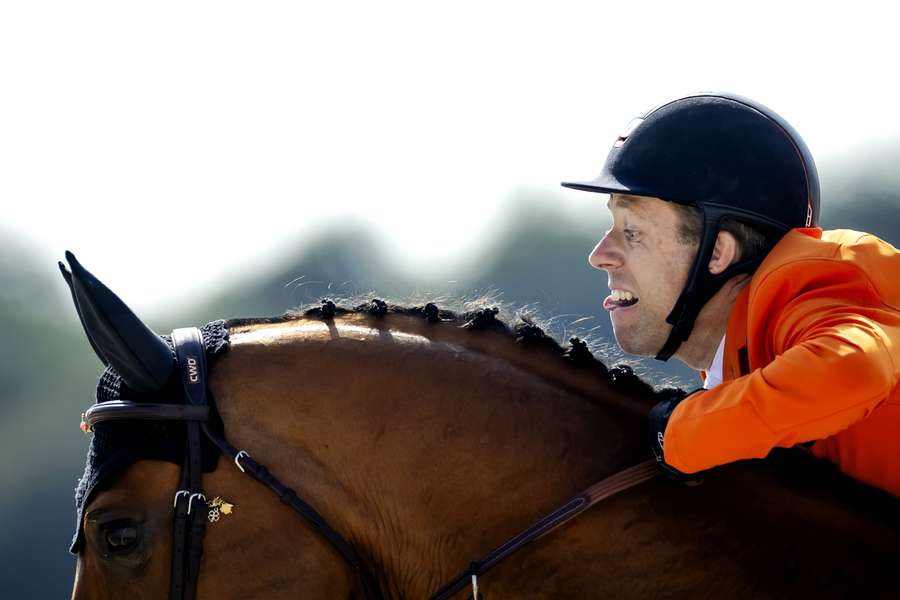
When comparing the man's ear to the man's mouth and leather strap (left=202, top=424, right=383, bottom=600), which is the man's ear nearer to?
the man's mouth

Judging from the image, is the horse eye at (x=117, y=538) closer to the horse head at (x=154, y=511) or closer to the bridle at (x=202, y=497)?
the horse head at (x=154, y=511)

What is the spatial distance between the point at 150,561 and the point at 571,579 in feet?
4.95

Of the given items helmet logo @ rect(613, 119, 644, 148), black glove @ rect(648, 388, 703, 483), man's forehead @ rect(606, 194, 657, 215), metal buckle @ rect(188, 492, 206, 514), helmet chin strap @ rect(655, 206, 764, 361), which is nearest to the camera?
black glove @ rect(648, 388, 703, 483)

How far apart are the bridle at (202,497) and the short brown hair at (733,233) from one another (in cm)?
90

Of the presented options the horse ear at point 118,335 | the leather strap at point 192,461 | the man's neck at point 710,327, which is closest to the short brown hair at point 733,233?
the man's neck at point 710,327

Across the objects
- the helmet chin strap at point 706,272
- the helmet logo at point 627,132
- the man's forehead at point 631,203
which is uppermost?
the helmet logo at point 627,132

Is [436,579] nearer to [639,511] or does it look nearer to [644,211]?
[639,511]

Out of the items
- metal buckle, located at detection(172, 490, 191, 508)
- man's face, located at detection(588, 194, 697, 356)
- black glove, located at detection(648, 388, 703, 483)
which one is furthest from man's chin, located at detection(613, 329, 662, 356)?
metal buckle, located at detection(172, 490, 191, 508)

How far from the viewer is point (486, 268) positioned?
16.8 metres

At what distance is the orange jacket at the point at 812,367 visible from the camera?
8.50ft

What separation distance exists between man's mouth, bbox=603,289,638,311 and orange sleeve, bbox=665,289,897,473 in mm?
927

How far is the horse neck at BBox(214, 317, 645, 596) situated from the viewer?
3.34 meters

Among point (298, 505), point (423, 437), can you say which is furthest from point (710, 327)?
point (298, 505)

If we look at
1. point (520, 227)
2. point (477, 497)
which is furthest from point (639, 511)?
point (520, 227)
